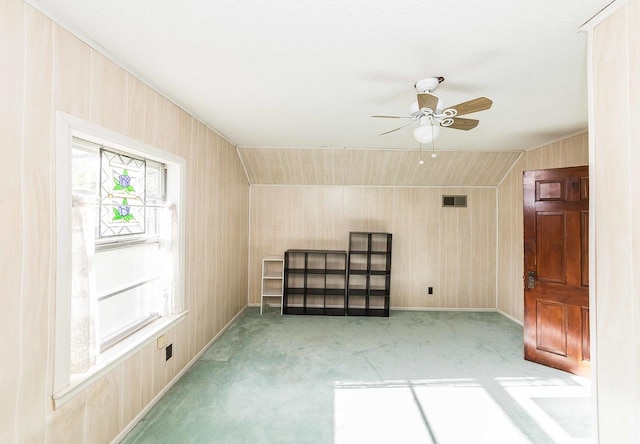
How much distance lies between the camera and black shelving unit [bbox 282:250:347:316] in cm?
434

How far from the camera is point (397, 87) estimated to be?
207 cm

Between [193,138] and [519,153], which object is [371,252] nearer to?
[519,153]

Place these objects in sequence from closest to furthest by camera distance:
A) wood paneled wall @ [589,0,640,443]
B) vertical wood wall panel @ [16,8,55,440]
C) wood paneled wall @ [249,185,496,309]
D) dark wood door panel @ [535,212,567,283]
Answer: wood paneled wall @ [589,0,640,443] < vertical wood wall panel @ [16,8,55,440] < dark wood door panel @ [535,212,567,283] < wood paneled wall @ [249,185,496,309]

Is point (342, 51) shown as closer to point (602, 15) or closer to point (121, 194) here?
point (602, 15)

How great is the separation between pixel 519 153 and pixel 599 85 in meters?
3.17

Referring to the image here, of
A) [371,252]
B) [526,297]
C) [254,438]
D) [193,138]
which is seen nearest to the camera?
[254,438]

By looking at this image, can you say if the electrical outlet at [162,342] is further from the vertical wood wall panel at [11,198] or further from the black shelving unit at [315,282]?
the black shelving unit at [315,282]

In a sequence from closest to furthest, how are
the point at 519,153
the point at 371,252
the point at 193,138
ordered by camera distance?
the point at 193,138, the point at 519,153, the point at 371,252

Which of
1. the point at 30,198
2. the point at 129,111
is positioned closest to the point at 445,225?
the point at 129,111

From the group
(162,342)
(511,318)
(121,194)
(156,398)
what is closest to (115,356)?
(162,342)

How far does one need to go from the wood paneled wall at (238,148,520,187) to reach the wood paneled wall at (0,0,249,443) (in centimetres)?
206

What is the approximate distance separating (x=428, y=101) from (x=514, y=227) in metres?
3.46

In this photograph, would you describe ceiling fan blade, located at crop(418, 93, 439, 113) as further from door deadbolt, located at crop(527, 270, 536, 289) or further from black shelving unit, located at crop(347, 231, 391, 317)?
black shelving unit, located at crop(347, 231, 391, 317)

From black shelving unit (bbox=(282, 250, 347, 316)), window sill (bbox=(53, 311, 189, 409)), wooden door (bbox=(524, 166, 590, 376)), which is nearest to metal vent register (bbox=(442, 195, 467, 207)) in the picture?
wooden door (bbox=(524, 166, 590, 376))
